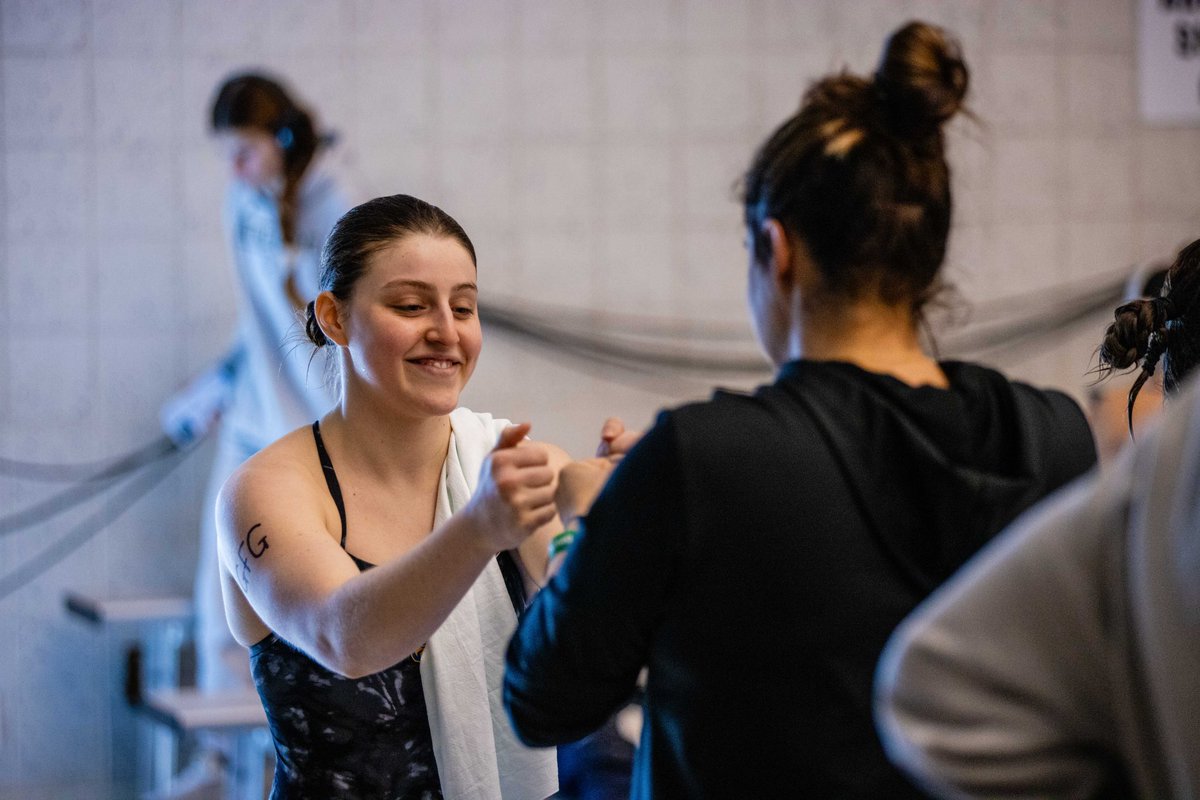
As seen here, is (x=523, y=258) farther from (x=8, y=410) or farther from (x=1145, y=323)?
(x=1145, y=323)

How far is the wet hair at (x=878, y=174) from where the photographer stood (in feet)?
3.31

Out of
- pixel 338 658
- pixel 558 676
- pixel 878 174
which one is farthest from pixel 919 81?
pixel 338 658

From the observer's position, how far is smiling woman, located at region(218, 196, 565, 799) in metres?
1.38

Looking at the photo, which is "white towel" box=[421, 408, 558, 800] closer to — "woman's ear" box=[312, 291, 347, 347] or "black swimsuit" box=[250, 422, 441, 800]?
"black swimsuit" box=[250, 422, 441, 800]

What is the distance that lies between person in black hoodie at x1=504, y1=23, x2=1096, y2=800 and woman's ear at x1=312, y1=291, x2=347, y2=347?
66 cm

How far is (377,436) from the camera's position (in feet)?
5.18

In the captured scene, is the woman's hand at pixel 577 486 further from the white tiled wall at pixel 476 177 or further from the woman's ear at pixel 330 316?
the white tiled wall at pixel 476 177

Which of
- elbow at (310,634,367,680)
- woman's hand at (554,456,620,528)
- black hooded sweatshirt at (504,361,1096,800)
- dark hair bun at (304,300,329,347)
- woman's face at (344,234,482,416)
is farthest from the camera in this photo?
dark hair bun at (304,300,329,347)

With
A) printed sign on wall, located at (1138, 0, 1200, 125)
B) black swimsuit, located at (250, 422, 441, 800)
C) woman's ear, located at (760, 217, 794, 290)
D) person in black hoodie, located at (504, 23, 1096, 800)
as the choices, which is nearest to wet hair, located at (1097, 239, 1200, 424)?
person in black hoodie, located at (504, 23, 1096, 800)

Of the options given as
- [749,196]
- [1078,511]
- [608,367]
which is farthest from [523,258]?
[1078,511]

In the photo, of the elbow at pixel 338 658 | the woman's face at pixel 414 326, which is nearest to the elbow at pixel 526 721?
the elbow at pixel 338 658

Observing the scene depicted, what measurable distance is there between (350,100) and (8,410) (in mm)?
1472

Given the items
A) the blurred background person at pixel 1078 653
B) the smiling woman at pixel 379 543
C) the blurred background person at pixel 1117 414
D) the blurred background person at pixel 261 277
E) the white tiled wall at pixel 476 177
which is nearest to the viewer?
the blurred background person at pixel 1078 653

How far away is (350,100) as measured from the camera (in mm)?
3988
